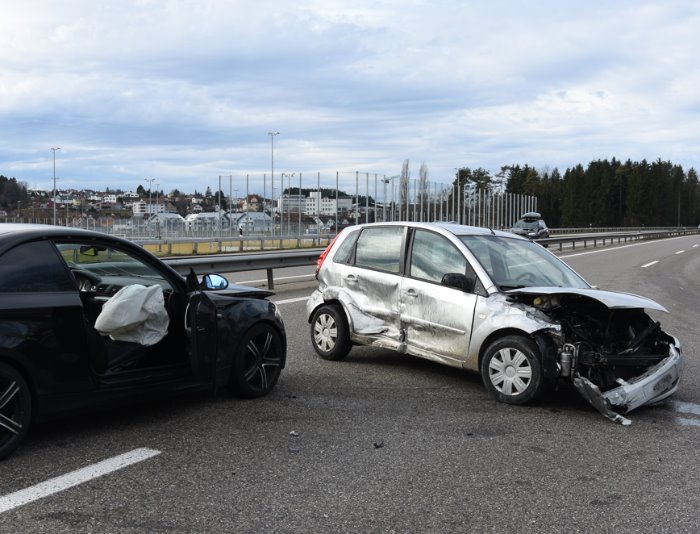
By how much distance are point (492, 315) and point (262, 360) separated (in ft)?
6.71

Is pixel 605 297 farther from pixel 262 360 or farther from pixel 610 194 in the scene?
pixel 610 194

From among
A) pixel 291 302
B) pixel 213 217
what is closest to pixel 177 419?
pixel 291 302

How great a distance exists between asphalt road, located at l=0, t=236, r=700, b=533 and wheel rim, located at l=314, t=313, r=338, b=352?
865mm

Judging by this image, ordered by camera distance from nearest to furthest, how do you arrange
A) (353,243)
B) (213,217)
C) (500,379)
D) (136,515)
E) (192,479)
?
(136,515) → (192,479) → (500,379) → (353,243) → (213,217)

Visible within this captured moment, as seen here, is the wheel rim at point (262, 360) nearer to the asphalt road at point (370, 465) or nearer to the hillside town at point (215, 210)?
the asphalt road at point (370, 465)

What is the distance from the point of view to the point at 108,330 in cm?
493

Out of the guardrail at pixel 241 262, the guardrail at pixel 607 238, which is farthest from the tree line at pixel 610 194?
the guardrail at pixel 241 262

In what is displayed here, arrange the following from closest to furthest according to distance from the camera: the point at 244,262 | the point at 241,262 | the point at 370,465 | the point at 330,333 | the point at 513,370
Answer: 1. the point at 370,465
2. the point at 513,370
3. the point at 330,333
4. the point at 241,262
5. the point at 244,262

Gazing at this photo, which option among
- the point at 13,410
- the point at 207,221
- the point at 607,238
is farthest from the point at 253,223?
the point at 13,410

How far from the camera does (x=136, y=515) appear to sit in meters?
3.56

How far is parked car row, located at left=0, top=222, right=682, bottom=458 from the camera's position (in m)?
4.36

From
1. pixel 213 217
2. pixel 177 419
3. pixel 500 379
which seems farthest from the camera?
pixel 213 217

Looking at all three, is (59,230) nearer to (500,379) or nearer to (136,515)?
(136,515)

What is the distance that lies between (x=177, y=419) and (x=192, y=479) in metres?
1.27
